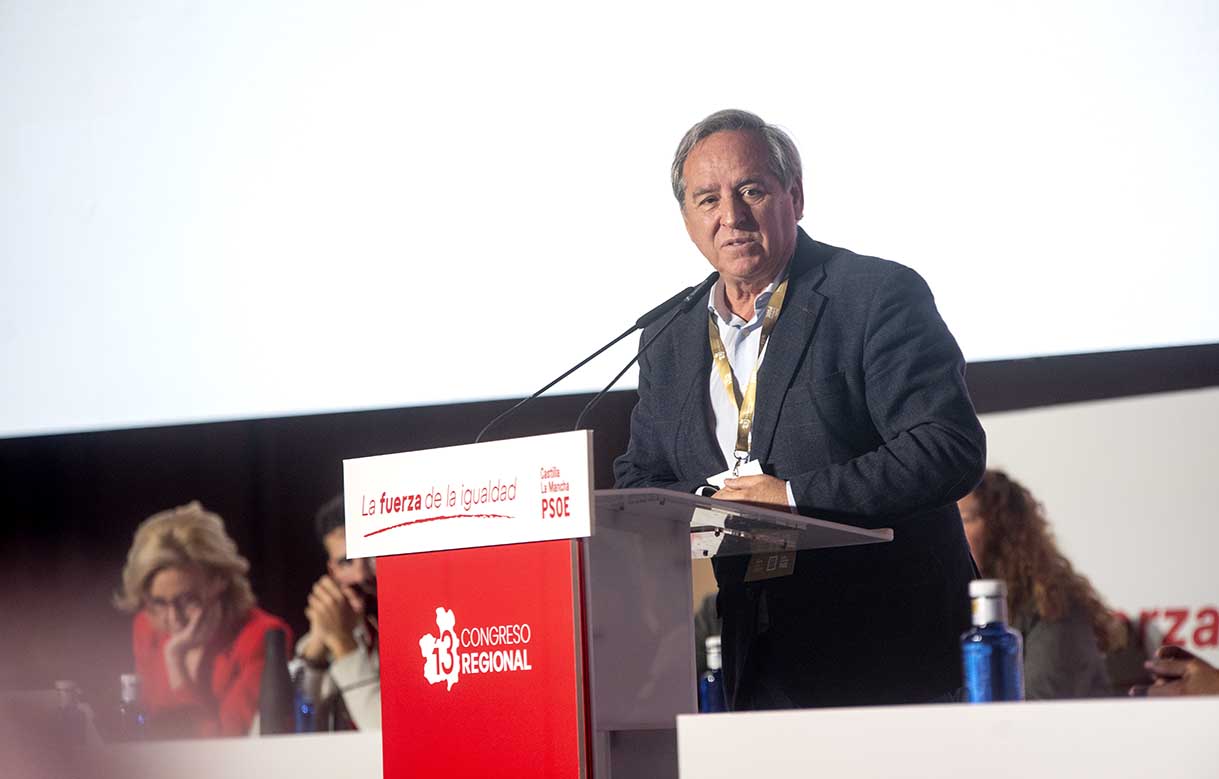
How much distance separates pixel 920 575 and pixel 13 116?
308 centimetres

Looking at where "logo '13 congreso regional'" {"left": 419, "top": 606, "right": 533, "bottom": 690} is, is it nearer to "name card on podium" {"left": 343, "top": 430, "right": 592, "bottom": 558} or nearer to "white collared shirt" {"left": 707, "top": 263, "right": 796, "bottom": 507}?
"name card on podium" {"left": 343, "top": 430, "right": 592, "bottom": 558}

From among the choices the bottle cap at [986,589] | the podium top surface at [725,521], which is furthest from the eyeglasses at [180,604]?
the bottle cap at [986,589]

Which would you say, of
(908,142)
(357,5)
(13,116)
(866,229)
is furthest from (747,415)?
(13,116)

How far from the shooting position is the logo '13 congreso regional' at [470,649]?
5.90 ft

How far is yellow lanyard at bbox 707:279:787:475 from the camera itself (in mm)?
3176

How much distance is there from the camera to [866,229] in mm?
3217

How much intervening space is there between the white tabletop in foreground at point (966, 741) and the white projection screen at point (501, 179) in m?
1.69

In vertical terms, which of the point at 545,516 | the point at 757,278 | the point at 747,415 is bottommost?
the point at 545,516

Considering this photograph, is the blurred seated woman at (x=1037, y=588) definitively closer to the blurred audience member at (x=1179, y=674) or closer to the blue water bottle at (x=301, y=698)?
the blurred audience member at (x=1179, y=674)

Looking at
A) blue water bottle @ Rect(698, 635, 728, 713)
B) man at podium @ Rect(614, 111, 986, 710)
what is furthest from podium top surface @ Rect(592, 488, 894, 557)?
blue water bottle @ Rect(698, 635, 728, 713)

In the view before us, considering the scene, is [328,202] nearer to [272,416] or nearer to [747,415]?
[272,416]

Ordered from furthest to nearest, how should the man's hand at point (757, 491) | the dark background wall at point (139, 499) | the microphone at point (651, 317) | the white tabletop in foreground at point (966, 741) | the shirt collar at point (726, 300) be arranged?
the dark background wall at point (139, 499), the shirt collar at point (726, 300), the man's hand at point (757, 491), the microphone at point (651, 317), the white tabletop in foreground at point (966, 741)

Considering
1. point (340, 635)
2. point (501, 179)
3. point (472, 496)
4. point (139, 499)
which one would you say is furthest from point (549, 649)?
point (139, 499)

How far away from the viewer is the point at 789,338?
3.20 metres
